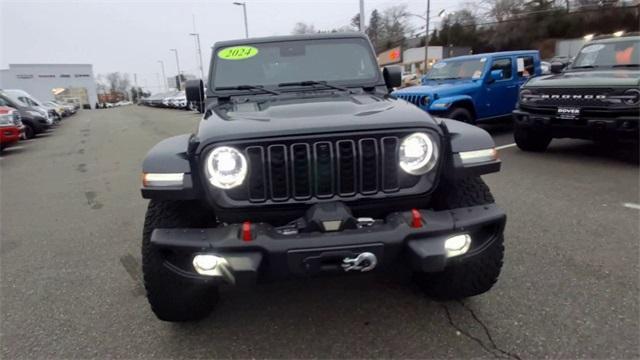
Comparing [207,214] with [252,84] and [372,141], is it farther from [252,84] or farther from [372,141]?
[252,84]

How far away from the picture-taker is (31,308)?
3002mm

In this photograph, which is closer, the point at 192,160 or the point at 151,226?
the point at 192,160

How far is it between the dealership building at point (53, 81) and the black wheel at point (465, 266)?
261 ft

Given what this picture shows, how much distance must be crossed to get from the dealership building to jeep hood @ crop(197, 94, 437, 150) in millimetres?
78825

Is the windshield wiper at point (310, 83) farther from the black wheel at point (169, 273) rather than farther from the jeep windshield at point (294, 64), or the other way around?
the black wheel at point (169, 273)

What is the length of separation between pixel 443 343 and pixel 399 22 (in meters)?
71.7

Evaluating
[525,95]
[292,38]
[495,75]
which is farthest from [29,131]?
[525,95]

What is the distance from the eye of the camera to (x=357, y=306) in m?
2.79

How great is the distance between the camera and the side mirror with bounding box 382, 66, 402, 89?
366 cm

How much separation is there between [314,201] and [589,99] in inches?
207

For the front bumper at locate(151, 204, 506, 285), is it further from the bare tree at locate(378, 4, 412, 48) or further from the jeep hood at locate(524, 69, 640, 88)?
the bare tree at locate(378, 4, 412, 48)

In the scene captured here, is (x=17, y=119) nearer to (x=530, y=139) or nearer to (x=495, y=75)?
(x=495, y=75)

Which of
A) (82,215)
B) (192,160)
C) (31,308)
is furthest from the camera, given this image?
(82,215)

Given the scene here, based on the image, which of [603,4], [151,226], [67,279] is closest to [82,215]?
[67,279]
